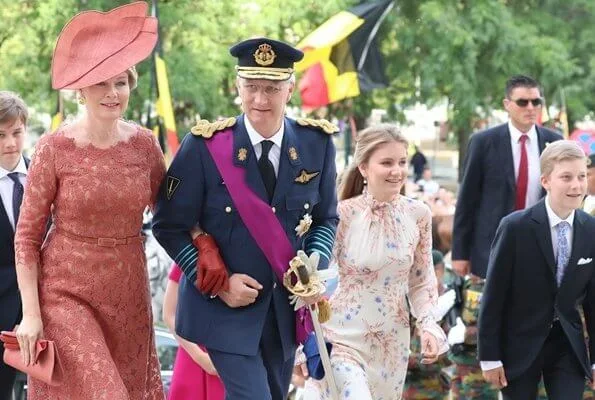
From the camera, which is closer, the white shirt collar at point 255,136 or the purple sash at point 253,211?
the purple sash at point 253,211

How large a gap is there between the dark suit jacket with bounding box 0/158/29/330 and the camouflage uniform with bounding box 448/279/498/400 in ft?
11.0

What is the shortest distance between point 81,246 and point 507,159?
13.3ft

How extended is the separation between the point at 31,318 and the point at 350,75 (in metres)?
11.3

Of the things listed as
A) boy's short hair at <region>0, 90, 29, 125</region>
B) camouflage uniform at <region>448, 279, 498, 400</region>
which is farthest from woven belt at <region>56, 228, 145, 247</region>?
camouflage uniform at <region>448, 279, 498, 400</region>

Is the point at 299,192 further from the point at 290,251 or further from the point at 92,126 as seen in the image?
the point at 92,126

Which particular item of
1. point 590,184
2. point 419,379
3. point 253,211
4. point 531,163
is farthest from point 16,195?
point 590,184

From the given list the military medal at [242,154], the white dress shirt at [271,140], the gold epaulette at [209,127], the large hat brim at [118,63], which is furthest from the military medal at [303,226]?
the large hat brim at [118,63]

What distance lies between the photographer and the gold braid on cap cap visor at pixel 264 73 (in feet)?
19.4

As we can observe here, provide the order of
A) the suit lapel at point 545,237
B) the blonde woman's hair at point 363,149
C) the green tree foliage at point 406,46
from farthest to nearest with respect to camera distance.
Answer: the green tree foliage at point 406,46
the suit lapel at point 545,237
the blonde woman's hair at point 363,149

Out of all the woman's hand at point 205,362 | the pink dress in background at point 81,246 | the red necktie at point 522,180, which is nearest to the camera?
the pink dress in background at point 81,246

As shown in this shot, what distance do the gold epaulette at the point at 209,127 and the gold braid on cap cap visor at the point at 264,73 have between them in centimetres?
21

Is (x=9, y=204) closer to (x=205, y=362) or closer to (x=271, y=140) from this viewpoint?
(x=205, y=362)

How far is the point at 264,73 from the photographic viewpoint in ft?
19.4

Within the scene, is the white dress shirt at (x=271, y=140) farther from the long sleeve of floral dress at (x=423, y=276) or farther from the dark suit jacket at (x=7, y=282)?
the dark suit jacket at (x=7, y=282)
